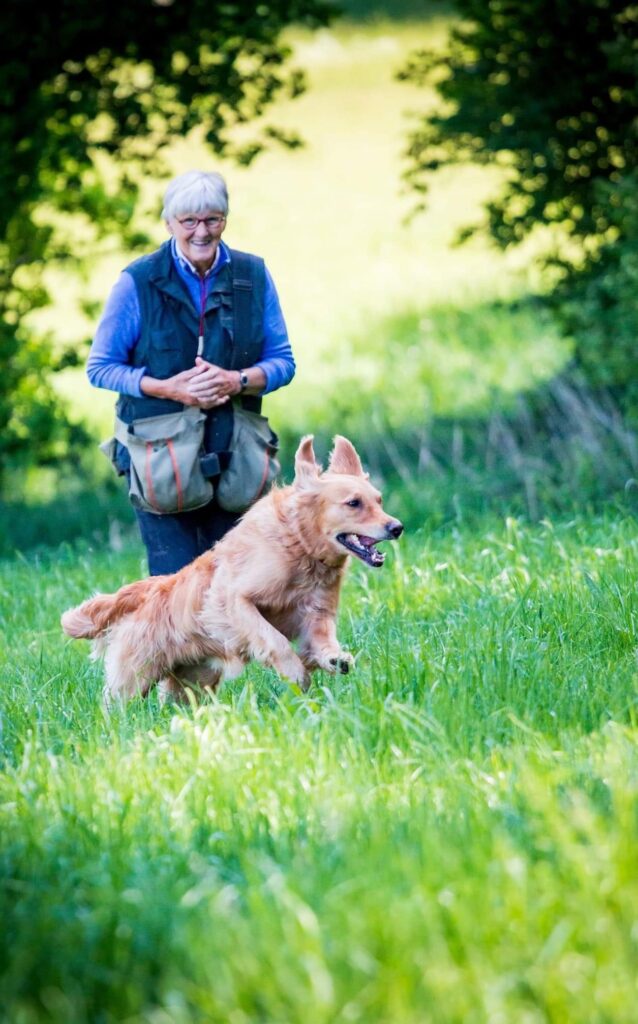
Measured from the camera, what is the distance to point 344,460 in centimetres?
566

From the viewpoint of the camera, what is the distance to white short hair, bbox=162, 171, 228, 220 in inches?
227

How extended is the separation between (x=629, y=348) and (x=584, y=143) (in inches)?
79.0

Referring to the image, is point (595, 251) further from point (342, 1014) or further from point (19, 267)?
point (342, 1014)

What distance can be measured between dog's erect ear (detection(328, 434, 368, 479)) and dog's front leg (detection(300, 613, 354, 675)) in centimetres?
56

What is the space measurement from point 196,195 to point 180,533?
1465mm

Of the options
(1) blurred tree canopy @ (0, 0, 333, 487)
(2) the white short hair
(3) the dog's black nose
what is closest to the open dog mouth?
(3) the dog's black nose

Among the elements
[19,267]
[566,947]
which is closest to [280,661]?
[566,947]

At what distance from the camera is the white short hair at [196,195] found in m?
5.76

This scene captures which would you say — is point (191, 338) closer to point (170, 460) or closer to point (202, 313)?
point (202, 313)

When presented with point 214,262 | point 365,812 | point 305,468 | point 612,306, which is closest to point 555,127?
point 612,306

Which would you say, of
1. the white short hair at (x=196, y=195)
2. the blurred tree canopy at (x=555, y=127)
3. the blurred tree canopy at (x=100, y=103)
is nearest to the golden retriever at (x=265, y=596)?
the white short hair at (x=196, y=195)

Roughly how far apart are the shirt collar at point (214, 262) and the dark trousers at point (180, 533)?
1.00 metres

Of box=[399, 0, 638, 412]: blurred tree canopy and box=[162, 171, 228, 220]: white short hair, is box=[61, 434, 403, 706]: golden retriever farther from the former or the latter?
box=[399, 0, 638, 412]: blurred tree canopy

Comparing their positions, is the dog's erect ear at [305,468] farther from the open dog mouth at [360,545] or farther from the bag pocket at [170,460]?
the bag pocket at [170,460]
